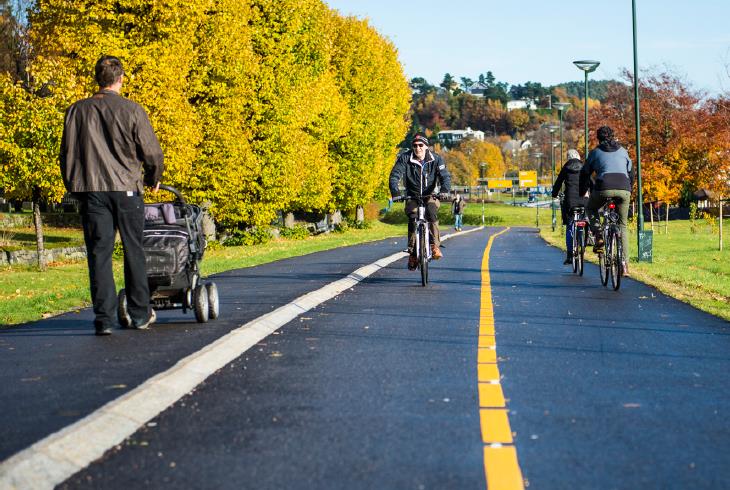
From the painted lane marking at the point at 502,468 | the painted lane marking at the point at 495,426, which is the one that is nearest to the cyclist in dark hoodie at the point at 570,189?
the painted lane marking at the point at 495,426

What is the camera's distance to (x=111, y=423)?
224 inches

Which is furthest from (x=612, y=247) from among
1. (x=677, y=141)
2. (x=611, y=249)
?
(x=677, y=141)

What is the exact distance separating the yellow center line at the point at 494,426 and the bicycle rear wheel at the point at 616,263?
5700 millimetres

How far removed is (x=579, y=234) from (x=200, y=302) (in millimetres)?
9292

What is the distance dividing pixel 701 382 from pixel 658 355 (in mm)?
1276

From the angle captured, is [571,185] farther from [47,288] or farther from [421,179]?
[47,288]

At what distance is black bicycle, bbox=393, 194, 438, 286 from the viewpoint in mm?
15430

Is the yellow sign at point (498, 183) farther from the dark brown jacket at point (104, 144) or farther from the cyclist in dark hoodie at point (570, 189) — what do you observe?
the dark brown jacket at point (104, 144)

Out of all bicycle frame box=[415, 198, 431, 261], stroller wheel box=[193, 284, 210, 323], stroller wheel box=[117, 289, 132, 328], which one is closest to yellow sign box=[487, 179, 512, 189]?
bicycle frame box=[415, 198, 431, 261]

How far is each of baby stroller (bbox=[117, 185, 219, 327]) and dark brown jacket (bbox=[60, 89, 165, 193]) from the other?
43cm

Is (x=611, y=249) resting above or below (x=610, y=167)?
below

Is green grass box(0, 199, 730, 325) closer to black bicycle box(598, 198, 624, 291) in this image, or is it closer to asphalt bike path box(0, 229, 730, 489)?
black bicycle box(598, 198, 624, 291)

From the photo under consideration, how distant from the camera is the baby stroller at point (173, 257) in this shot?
986 centimetres

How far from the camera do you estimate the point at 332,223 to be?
197ft
